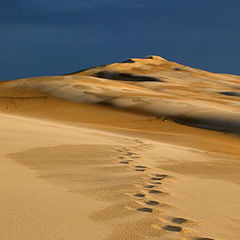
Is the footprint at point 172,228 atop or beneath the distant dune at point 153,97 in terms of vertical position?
beneath

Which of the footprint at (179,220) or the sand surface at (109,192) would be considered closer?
the sand surface at (109,192)

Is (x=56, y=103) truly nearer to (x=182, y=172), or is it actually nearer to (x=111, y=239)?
(x=182, y=172)

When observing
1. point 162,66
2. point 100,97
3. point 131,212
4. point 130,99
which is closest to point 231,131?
point 130,99

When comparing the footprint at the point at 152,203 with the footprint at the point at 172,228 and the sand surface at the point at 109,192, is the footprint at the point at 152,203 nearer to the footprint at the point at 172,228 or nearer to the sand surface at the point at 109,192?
the sand surface at the point at 109,192

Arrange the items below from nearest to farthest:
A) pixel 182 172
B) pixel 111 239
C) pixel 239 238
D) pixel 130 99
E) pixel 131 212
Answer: pixel 111 239 < pixel 239 238 < pixel 131 212 < pixel 182 172 < pixel 130 99

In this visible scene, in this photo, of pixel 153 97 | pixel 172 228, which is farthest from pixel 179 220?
pixel 153 97

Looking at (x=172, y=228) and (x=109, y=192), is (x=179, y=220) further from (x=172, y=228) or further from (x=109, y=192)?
(x=109, y=192)

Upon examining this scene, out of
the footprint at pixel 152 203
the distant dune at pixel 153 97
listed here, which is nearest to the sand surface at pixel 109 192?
the footprint at pixel 152 203

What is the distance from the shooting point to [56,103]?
66.2 feet

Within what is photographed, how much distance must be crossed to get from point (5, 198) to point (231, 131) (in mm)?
11051

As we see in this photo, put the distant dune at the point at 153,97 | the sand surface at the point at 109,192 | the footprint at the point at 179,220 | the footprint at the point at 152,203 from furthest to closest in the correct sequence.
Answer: the distant dune at the point at 153,97
the footprint at the point at 152,203
the footprint at the point at 179,220
the sand surface at the point at 109,192

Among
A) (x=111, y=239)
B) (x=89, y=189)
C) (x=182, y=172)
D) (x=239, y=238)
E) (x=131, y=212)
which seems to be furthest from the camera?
(x=182, y=172)

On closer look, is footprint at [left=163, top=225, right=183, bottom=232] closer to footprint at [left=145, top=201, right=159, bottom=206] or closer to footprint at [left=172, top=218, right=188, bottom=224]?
footprint at [left=172, top=218, right=188, bottom=224]

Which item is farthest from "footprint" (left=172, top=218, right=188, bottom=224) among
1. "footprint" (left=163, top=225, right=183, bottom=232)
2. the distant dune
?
the distant dune
